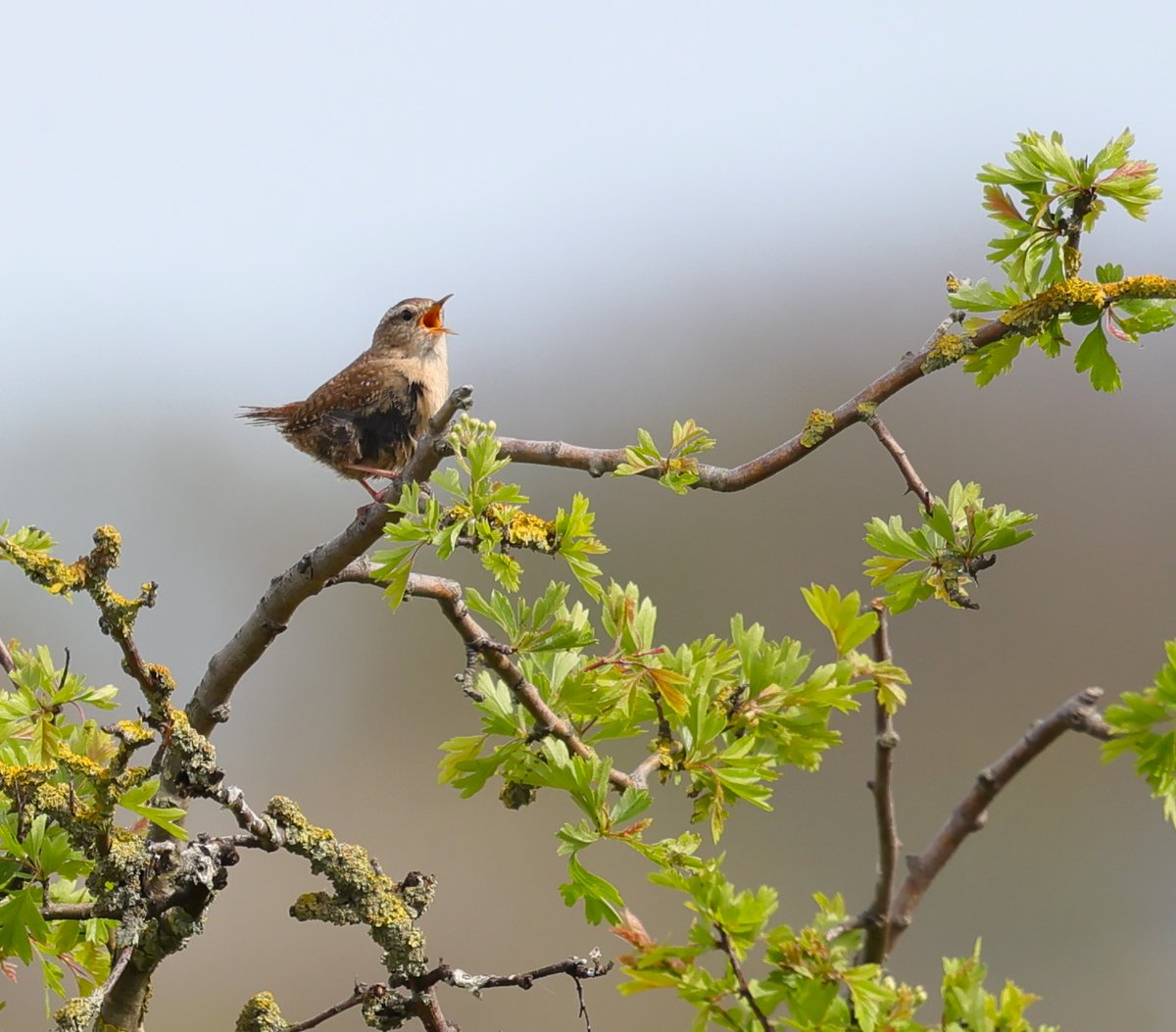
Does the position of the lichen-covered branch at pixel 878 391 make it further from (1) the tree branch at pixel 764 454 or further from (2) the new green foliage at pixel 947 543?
(2) the new green foliage at pixel 947 543

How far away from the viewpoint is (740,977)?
186 centimetres

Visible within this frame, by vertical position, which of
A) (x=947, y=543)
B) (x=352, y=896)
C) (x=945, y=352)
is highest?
(x=945, y=352)

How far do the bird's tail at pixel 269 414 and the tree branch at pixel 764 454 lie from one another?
339cm

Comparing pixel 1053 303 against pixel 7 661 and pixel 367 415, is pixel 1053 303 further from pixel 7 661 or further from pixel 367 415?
pixel 367 415

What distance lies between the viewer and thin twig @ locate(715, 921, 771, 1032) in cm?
186

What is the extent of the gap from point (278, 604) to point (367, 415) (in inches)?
104

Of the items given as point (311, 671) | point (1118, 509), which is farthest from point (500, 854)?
point (1118, 509)

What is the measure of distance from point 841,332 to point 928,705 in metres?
18.0

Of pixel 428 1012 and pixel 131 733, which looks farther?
pixel 428 1012

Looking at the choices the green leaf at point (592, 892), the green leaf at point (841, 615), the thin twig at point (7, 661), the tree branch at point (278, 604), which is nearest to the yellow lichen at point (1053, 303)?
the green leaf at point (841, 615)

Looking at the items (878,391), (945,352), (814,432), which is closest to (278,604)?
(814,432)

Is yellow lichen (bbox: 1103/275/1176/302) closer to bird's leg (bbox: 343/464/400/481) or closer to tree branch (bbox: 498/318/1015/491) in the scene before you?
tree branch (bbox: 498/318/1015/491)

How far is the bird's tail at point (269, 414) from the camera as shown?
6.00 m

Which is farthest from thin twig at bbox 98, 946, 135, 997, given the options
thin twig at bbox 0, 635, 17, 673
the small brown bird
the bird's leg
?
the small brown bird
